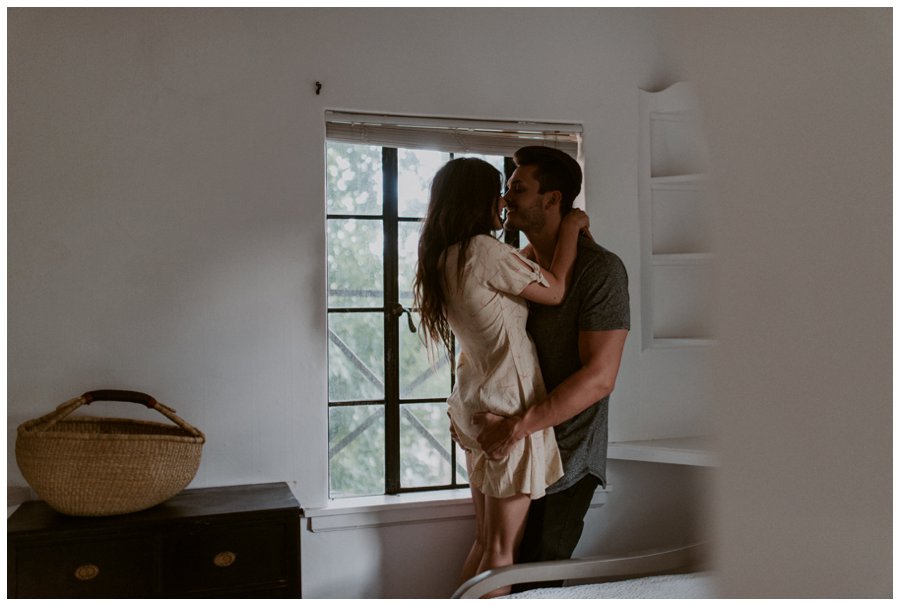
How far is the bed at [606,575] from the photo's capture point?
126cm

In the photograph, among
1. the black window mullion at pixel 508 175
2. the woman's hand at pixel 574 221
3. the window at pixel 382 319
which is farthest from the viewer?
the black window mullion at pixel 508 175

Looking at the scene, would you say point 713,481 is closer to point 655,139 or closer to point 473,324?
point 473,324

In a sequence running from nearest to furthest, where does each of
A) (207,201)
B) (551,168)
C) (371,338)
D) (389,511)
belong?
1. (551,168)
2. (207,201)
3. (389,511)
4. (371,338)

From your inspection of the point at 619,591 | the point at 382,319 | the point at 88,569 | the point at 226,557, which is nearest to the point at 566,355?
the point at 619,591

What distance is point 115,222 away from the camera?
1.71 meters

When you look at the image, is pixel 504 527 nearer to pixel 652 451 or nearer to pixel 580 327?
pixel 580 327

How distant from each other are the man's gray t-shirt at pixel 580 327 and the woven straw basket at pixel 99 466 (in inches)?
31.3

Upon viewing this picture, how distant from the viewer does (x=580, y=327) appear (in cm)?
153

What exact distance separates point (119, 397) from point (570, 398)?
38.8 inches

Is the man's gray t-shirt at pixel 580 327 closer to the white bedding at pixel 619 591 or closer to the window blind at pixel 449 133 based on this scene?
the white bedding at pixel 619 591

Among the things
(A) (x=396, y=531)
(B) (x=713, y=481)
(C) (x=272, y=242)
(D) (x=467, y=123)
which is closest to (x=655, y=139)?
(D) (x=467, y=123)

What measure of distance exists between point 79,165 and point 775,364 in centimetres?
187

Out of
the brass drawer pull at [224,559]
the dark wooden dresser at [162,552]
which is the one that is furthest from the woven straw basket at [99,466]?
the brass drawer pull at [224,559]

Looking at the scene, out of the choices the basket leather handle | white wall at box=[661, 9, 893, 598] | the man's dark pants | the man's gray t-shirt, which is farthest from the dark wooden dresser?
white wall at box=[661, 9, 893, 598]
